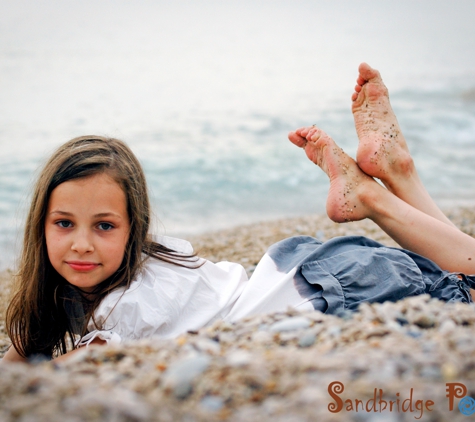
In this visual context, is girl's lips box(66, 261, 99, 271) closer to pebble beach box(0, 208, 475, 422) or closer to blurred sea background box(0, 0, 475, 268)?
pebble beach box(0, 208, 475, 422)

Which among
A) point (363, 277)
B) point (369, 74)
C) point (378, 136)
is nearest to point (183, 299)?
point (363, 277)

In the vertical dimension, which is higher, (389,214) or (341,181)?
(341,181)

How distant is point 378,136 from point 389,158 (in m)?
0.20

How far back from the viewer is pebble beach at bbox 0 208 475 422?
54.1 inches

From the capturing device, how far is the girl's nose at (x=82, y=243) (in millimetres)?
2637

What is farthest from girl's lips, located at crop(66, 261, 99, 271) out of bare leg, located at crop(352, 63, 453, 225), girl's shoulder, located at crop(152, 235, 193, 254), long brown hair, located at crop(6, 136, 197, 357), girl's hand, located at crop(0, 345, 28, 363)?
bare leg, located at crop(352, 63, 453, 225)

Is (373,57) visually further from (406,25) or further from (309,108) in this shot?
(309,108)

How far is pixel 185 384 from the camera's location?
1.53 metres

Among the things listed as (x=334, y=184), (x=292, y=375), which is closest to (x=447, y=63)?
(x=334, y=184)

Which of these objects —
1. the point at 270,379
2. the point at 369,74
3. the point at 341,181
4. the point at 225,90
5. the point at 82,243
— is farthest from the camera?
the point at 225,90

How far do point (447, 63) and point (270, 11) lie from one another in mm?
10025

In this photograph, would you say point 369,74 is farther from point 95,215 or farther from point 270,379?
point 270,379

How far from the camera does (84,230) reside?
8.78 feet

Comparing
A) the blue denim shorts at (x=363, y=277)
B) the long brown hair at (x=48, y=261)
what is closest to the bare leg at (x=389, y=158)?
the blue denim shorts at (x=363, y=277)
